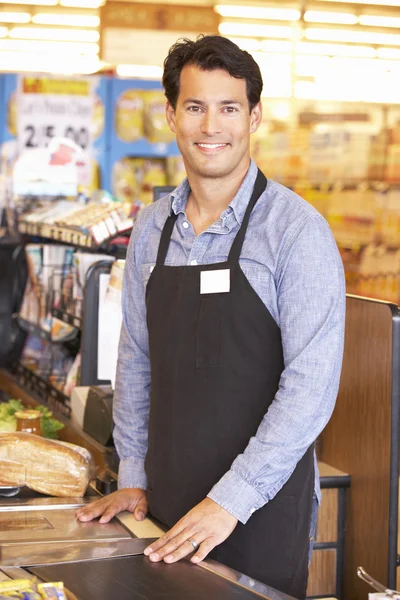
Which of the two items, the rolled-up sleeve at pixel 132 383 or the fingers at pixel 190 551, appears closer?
the fingers at pixel 190 551

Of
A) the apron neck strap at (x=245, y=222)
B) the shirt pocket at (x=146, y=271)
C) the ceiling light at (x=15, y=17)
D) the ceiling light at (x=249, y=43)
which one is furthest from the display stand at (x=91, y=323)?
the ceiling light at (x=249, y=43)

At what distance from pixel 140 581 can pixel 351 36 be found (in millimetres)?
8551

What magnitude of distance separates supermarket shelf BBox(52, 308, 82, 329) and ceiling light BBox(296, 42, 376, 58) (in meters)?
6.29

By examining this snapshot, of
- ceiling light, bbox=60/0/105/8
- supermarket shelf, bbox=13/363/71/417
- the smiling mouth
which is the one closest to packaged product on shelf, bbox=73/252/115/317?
supermarket shelf, bbox=13/363/71/417

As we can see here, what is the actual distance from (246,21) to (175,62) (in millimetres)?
7559

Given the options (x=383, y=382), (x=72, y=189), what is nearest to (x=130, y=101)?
(x=72, y=189)

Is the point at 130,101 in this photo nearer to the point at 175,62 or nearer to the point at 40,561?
the point at 175,62

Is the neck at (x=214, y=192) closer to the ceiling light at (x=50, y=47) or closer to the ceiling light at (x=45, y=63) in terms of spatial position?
the ceiling light at (x=50, y=47)

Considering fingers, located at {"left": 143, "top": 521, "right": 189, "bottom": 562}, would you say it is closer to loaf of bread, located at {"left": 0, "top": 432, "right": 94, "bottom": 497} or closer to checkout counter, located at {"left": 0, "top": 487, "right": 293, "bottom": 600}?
checkout counter, located at {"left": 0, "top": 487, "right": 293, "bottom": 600}

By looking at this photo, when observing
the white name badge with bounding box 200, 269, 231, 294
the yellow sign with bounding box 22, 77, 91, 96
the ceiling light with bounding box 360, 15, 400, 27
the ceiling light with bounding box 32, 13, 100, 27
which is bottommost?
the white name badge with bounding box 200, 269, 231, 294

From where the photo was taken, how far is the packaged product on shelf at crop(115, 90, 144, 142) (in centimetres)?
665

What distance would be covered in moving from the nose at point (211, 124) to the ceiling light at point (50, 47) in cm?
795

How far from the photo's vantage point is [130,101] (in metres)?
6.67

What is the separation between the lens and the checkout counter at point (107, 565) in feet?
5.31
